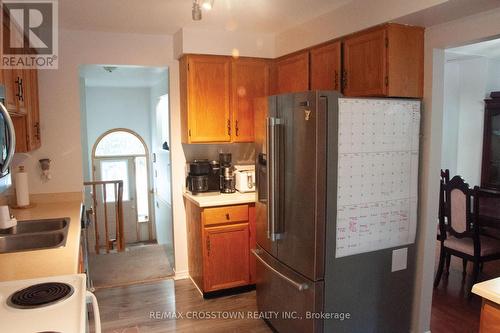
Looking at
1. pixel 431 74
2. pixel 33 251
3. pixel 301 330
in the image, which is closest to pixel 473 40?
pixel 431 74

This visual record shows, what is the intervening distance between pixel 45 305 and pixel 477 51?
16.8 feet

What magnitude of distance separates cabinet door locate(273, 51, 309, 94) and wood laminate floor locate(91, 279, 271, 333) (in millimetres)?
1954

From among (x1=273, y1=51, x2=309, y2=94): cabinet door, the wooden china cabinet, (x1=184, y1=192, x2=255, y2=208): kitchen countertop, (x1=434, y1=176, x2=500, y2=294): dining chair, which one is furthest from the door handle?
the wooden china cabinet

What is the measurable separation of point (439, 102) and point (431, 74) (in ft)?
0.64

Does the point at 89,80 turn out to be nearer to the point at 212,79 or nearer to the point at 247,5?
the point at 212,79

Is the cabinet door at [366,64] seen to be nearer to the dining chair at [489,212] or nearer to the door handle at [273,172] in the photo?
the door handle at [273,172]

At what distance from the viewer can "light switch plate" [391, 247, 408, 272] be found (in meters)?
2.47

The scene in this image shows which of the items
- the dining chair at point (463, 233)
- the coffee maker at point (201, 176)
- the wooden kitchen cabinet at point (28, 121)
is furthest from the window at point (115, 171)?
the dining chair at point (463, 233)

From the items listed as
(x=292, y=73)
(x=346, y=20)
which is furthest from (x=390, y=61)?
(x=292, y=73)

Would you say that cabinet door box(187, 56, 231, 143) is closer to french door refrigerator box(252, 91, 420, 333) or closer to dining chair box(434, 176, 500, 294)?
french door refrigerator box(252, 91, 420, 333)

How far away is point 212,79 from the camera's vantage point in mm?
3455

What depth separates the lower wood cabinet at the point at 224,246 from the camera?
3230mm

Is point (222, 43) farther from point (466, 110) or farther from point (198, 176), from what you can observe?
point (466, 110)

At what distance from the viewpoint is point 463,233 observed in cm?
338
